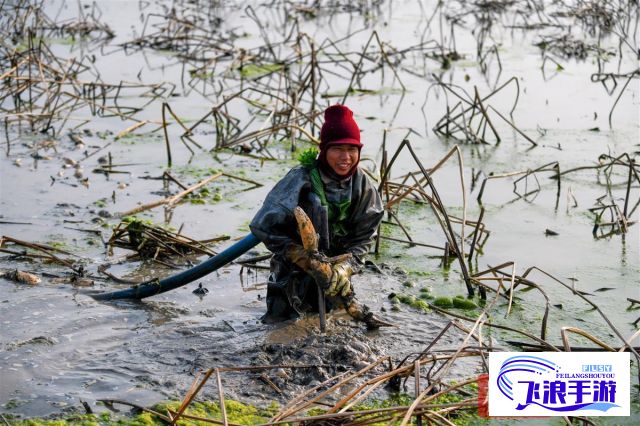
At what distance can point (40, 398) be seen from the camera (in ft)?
13.3

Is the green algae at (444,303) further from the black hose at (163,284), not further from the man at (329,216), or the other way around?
the black hose at (163,284)

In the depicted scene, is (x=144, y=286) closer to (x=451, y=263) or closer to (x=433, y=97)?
(x=451, y=263)

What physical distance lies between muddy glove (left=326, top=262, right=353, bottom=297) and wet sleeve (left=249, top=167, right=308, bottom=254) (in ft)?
0.87

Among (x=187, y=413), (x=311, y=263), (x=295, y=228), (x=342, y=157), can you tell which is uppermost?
(x=342, y=157)

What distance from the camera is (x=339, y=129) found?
4590mm

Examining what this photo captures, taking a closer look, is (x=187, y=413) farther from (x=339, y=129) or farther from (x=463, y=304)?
(x=463, y=304)

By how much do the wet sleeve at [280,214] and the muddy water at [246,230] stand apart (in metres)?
0.52

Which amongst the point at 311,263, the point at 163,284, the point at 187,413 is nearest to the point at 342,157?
the point at 311,263

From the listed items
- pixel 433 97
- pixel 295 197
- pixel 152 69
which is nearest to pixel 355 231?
pixel 295 197

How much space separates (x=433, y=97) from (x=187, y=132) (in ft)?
11.7

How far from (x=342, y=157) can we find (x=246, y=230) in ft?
6.66

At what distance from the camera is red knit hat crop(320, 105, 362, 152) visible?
4594 millimetres

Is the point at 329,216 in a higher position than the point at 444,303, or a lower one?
higher

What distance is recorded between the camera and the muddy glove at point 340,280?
182 inches
